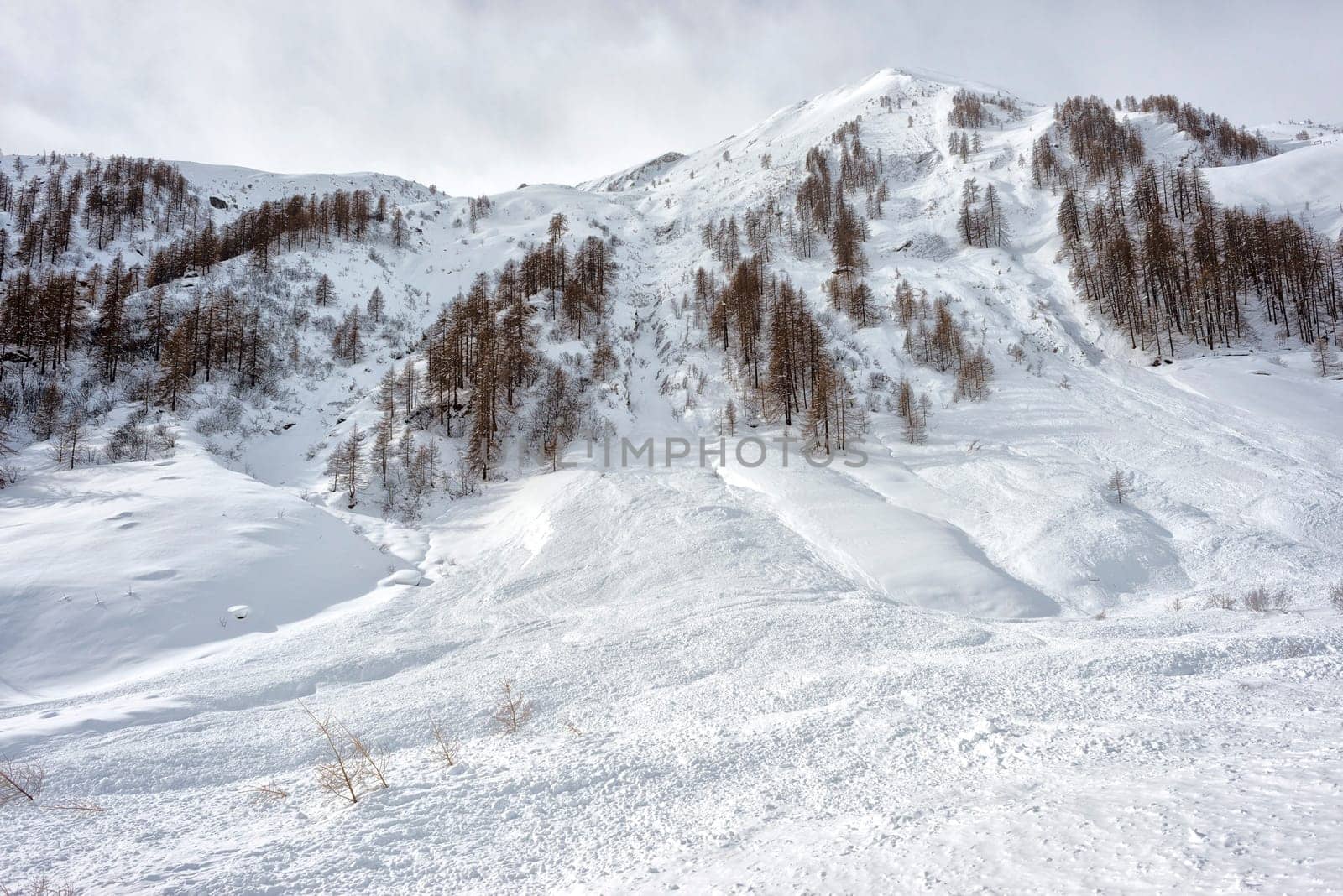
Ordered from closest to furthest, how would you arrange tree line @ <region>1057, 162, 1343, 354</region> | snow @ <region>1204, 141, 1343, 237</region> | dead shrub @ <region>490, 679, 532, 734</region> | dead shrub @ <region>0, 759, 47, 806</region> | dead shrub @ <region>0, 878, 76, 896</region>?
1. dead shrub @ <region>0, 878, 76, 896</region>
2. dead shrub @ <region>0, 759, 47, 806</region>
3. dead shrub @ <region>490, 679, 532, 734</region>
4. tree line @ <region>1057, 162, 1343, 354</region>
5. snow @ <region>1204, 141, 1343, 237</region>

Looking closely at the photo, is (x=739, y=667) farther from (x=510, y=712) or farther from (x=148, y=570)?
(x=148, y=570)

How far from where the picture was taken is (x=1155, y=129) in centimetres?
7331

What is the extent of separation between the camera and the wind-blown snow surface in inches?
138

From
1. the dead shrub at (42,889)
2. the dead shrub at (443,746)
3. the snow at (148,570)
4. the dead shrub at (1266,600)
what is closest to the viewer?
the dead shrub at (42,889)

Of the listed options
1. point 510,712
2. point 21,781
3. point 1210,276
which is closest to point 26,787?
point 21,781

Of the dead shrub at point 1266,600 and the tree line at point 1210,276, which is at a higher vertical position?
the tree line at point 1210,276

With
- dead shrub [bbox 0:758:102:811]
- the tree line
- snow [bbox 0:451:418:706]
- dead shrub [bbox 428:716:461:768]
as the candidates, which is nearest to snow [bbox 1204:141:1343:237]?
the tree line

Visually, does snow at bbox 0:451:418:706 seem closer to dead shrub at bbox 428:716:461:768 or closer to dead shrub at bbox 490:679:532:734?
dead shrub at bbox 428:716:461:768

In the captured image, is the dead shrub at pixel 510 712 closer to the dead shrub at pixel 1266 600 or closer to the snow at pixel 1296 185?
the dead shrub at pixel 1266 600

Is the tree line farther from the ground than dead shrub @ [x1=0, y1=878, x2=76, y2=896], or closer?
farther from the ground

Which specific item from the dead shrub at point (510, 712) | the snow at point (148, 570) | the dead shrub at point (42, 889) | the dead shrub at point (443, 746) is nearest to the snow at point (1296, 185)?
the dead shrub at point (510, 712)

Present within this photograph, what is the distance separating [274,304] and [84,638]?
156ft

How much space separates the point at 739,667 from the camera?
8.89m

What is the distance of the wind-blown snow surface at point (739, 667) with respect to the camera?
3510mm
